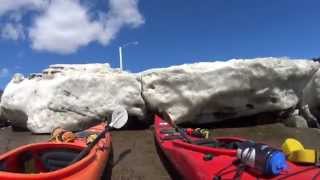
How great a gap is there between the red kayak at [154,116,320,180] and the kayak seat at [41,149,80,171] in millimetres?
1563

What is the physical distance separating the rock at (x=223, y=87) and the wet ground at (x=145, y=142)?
0.58 meters

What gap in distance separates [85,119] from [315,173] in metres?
7.78

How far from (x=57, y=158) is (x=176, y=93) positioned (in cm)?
530

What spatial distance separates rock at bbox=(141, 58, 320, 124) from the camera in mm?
11633

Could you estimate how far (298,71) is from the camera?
1191 centimetres

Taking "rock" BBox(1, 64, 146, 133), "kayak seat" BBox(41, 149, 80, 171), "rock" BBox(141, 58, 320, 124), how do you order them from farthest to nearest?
1. "rock" BBox(1, 64, 146, 133)
2. "rock" BBox(141, 58, 320, 124)
3. "kayak seat" BBox(41, 149, 80, 171)

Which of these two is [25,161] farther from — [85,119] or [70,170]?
[85,119]

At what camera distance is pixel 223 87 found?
11680mm

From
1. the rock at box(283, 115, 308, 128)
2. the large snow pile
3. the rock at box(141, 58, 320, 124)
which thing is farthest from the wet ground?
the rock at box(141, 58, 320, 124)

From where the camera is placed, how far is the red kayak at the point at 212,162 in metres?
5.30

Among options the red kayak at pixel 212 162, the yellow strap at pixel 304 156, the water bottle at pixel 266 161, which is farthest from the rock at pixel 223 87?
the water bottle at pixel 266 161

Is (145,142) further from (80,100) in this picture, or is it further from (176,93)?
(80,100)

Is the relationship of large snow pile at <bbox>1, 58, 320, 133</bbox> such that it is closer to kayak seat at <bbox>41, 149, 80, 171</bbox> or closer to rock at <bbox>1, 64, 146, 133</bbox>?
rock at <bbox>1, 64, 146, 133</bbox>

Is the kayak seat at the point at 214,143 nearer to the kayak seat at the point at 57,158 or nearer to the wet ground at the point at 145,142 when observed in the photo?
the wet ground at the point at 145,142
